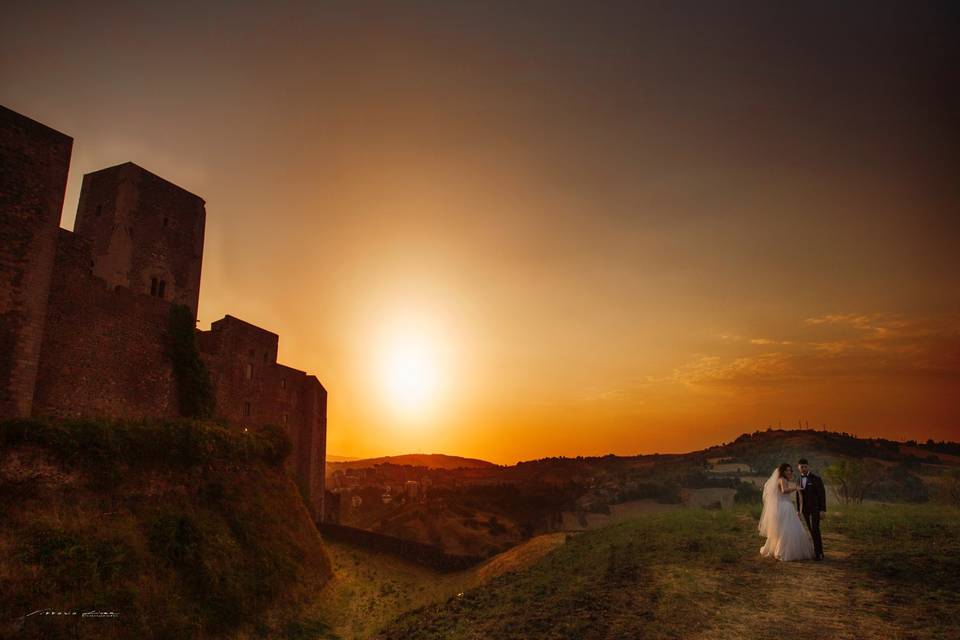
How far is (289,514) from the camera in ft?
76.7

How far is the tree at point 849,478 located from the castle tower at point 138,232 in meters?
46.3

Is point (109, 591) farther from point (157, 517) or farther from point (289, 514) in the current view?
point (289, 514)

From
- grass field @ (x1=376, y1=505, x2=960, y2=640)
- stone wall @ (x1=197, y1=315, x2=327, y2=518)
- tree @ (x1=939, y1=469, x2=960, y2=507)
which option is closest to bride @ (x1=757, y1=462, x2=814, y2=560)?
grass field @ (x1=376, y1=505, x2=960, y2=640)

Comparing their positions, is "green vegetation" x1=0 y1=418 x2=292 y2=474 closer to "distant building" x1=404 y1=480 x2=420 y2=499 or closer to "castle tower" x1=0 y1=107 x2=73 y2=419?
"castle tower" x1=0 y1=107 x2=73 y2=419

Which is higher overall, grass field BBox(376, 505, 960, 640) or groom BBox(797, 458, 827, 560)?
groom BBox(797, 458, 827, 560)

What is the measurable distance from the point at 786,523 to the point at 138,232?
2750 cm

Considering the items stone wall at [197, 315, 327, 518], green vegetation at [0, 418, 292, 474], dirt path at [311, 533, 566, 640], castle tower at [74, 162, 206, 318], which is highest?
castle tower at [74, 162, 206, 318]

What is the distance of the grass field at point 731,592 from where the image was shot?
30.0 feet

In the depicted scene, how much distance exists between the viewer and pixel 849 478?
1609 inches

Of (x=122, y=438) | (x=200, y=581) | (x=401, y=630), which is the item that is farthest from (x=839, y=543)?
(x=122, y=438)

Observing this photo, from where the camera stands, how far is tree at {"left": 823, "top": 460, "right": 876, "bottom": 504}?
134 ft
